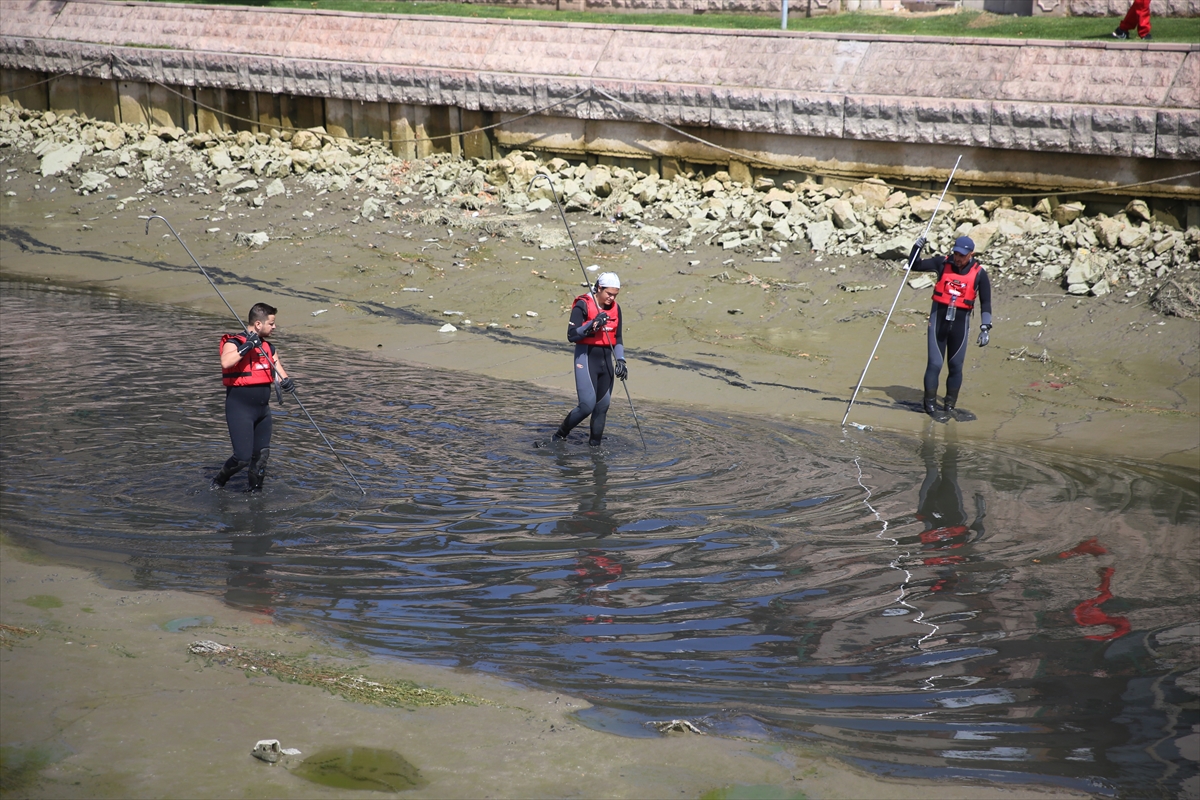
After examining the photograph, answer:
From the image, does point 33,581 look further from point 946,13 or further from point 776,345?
point 946,13

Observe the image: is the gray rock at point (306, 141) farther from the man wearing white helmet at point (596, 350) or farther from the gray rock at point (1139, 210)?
the gray rock at point (1139, 210)

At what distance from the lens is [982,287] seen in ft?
39.0

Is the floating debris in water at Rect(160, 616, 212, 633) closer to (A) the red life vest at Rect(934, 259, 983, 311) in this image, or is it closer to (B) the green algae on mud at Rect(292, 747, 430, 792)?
(B) the green algae on mud at Rect(292, 747, 430, 792)

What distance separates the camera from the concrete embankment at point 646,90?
15102 millimetres

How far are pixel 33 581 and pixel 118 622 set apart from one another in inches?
39.7

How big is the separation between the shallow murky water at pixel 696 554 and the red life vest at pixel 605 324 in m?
1.03

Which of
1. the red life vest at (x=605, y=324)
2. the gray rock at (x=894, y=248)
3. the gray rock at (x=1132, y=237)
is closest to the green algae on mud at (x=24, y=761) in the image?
the red life vest at (x=605, y=324)

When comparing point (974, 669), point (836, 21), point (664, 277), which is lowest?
point (974, 669)

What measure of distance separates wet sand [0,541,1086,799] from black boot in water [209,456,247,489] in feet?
9.75

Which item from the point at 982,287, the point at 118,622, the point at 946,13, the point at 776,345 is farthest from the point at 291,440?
the point at 946,13

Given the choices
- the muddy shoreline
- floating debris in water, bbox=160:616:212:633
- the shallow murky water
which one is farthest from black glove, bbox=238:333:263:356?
the muddy shoreline

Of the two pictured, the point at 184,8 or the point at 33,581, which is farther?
the point at 184,8

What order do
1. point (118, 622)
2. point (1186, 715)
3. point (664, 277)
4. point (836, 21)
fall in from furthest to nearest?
1. point (836, 21)
2. point (664, 277)
3. point (118, 622)
4. point (1186, 715)

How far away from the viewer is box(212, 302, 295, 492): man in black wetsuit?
827 centimetres
